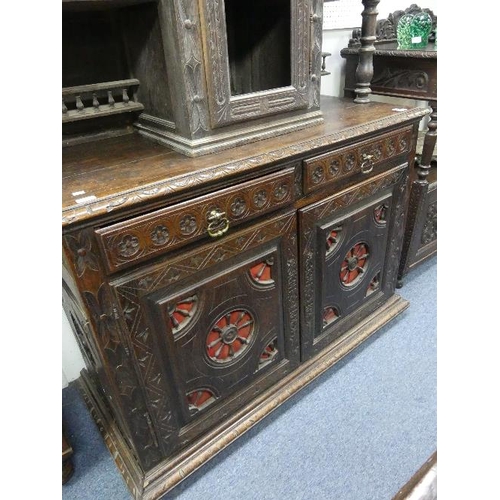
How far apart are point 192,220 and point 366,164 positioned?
578 mm

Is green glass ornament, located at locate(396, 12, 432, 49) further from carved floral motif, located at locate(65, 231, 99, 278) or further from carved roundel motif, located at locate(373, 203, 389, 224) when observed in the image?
carved floral motif, located at locate(65, 231, 99, 278)

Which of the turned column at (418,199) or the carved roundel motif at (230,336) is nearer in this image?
the carved roundel motif at (230,336)

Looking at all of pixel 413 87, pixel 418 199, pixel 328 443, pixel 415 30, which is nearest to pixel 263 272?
pixel 328 443

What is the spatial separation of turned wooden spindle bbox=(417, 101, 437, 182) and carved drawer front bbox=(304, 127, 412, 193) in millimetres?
304

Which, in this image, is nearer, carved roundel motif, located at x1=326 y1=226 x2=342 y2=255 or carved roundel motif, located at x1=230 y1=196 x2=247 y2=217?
carved roundel motif, located at x1=230 y1=196 x2=247 y2=217

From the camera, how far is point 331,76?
5.55ft

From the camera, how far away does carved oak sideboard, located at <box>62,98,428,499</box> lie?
2.48 feet

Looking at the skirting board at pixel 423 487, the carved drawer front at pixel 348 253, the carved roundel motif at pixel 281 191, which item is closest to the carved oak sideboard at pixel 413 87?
the carved drawer front at pixel 348 253

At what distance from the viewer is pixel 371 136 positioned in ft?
3.58

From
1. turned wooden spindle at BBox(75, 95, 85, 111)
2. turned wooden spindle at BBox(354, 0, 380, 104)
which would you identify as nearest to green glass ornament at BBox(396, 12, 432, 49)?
turned wooden spindle at BBox(354, 0, 380, 104)

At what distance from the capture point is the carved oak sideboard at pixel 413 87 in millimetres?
1475

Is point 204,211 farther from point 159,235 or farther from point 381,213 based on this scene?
point 381,213

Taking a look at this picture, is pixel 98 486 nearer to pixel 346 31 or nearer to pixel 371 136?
pixel 371 136

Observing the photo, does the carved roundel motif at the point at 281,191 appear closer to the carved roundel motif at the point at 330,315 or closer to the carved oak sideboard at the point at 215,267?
the carved oak sideboard at the point at 215,267
